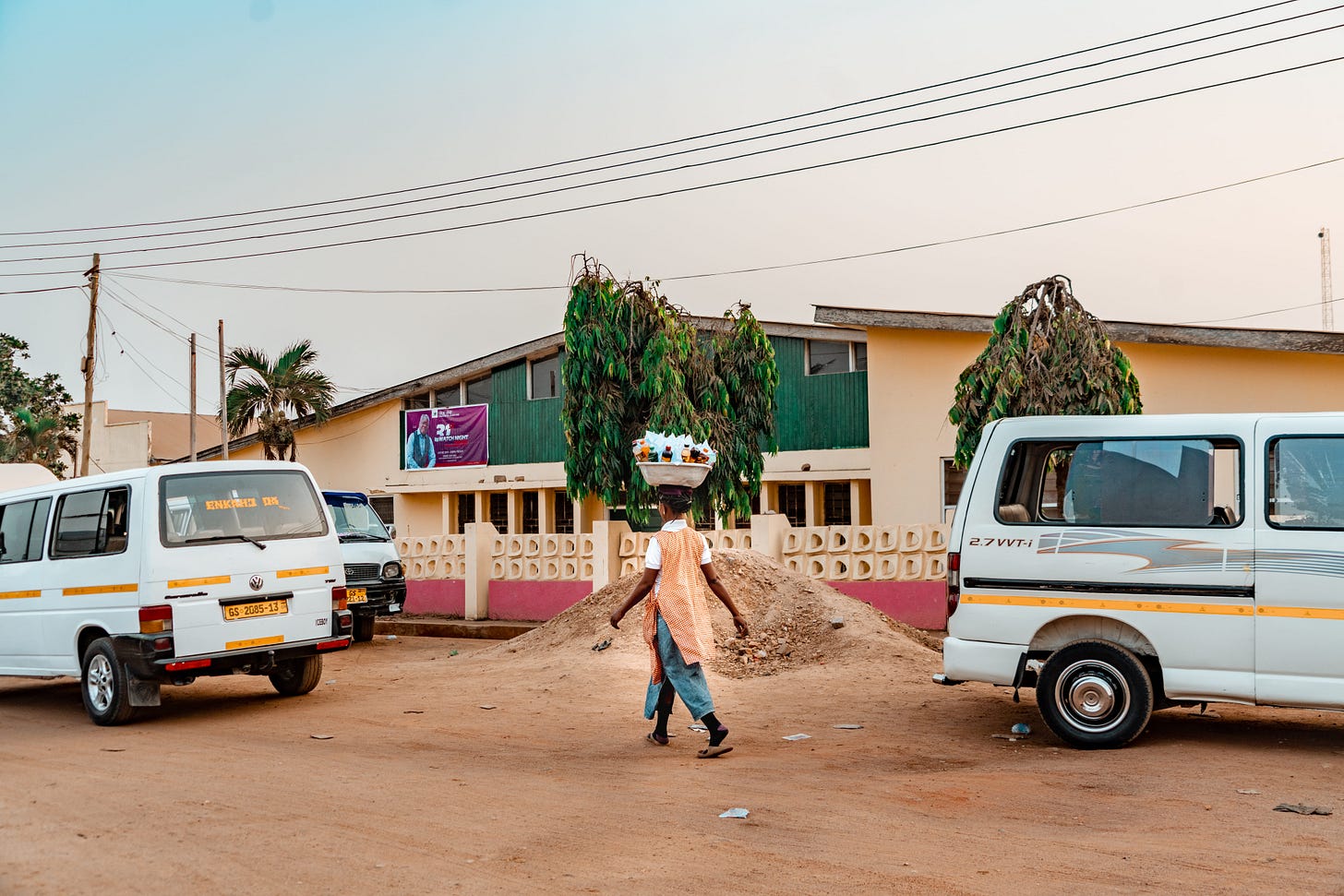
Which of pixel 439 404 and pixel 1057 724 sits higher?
pixel 439 404

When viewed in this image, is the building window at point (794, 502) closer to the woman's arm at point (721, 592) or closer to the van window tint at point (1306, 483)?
the woman's arm at point (721, 592)

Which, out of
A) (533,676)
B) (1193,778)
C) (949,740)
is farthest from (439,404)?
(1193,778)

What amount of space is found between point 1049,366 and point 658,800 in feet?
30.5

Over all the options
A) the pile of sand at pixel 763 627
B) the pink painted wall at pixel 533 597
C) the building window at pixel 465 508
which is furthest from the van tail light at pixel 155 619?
the building window at pixel 465 508

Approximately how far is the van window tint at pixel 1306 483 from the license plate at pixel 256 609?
767cm

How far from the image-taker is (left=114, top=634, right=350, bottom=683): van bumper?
380 inches

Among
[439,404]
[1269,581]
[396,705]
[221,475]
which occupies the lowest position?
[396,705]

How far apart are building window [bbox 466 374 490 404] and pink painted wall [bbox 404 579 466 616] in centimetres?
791

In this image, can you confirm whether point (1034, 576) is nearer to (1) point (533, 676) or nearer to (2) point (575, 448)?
(1) point (533, 676)

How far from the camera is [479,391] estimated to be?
28.7 meters

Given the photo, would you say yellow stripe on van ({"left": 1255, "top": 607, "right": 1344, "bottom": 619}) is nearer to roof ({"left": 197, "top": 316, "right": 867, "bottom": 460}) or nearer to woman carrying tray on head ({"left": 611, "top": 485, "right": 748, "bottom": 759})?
woman carrying tray on head ({"left": 611, "top": 485, "right": 748, "bottom": 759})

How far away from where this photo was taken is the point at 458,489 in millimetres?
28812

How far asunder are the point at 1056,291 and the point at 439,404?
18.1m

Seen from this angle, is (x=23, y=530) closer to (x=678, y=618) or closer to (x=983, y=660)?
(x=678, y=618)
